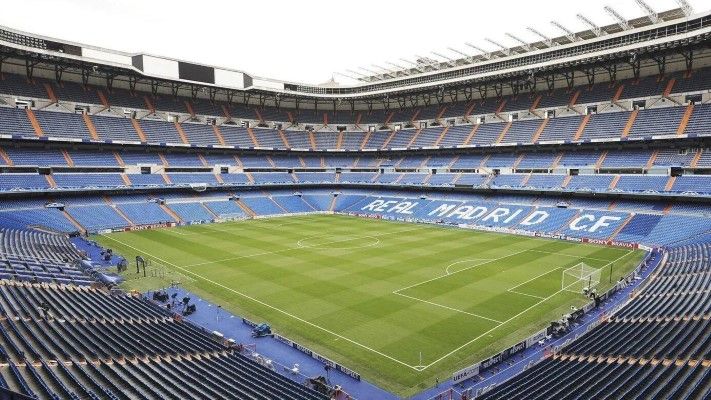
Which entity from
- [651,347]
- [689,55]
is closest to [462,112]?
[689,55]

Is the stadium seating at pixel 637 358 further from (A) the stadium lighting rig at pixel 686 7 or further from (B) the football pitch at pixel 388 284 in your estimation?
(A) the stadium lighting rig at pixel 686 7

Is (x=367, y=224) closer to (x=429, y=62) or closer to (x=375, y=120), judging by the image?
(x=429, y=62)

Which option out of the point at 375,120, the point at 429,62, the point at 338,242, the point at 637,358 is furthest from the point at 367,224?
the point at 637,358

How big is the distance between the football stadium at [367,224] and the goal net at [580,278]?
37 centimetres

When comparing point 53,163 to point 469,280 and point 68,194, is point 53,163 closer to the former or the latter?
point 68,194

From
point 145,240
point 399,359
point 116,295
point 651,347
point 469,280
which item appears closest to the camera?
point 651,347

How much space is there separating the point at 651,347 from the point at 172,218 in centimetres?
5035

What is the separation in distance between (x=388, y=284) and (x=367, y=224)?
2611cm

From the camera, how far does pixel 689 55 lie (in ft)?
157

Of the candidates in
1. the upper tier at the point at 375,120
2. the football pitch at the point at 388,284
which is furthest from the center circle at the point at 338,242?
the upper tier at the point at 375,120

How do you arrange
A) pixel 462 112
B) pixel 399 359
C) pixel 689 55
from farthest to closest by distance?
pixel 462 112 < pixel 689 55 < pixel 399 359

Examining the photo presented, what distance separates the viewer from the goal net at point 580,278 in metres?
27.0

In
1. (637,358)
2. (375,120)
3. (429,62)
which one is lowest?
(637,358)

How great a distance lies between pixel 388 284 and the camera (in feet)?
92.8
